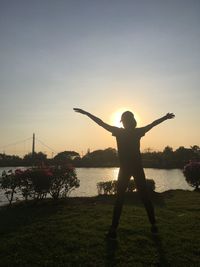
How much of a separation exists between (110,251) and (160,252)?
0.81m

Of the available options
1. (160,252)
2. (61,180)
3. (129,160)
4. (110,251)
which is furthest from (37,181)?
(160,252)

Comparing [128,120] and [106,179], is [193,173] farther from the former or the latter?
[128,120]

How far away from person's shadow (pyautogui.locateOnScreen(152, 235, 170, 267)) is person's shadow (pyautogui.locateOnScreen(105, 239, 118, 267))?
0.69 meters

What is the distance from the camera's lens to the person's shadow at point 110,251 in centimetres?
530

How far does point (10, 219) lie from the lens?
31.3 ft

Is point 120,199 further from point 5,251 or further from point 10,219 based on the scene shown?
point 10,219

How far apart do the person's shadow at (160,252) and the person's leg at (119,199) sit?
0.77 metres

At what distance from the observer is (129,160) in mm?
6773

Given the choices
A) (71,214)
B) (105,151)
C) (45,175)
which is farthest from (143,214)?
(105,151)

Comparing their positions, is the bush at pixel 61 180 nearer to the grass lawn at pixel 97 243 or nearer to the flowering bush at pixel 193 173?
the grass lawn at pixel 97 243

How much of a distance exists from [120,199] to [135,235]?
773mm

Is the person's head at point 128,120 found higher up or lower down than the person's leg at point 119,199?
higher up

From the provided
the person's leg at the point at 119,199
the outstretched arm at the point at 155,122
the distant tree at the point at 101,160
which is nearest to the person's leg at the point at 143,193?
the person's leg at the point at 119,199

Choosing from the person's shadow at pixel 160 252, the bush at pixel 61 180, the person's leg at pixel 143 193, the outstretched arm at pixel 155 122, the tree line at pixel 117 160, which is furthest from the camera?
the tree line at pixel 117 160
